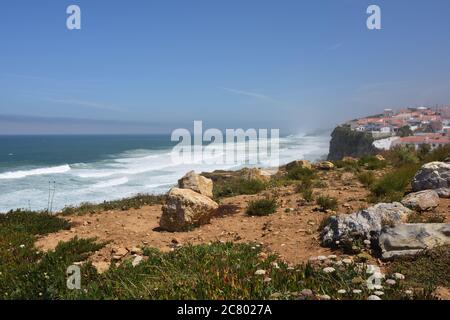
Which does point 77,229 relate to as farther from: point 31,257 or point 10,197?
Result: point 10,197

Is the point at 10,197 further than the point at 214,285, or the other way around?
the point at 10,197

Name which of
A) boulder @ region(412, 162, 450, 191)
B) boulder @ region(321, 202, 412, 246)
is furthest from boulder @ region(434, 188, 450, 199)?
boulder @ region(321, 202, 412, 246)

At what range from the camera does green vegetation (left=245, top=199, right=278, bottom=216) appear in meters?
9.51

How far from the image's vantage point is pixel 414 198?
7.77 m

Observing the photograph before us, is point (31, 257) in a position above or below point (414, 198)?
below

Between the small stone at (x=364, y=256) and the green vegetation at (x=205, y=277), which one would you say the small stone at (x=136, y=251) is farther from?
the small stone at (x=364, y=256)

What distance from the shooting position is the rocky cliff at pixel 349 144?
6060 cm

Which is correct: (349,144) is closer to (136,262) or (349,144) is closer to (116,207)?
(116,207)

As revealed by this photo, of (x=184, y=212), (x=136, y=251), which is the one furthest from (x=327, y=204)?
(x=136, y=251)

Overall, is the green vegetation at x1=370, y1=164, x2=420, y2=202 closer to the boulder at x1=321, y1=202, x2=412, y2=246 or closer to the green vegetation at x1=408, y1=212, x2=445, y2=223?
the green vegetation at x1=408, y1=212, x2=445, y2=223

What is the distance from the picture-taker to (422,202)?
761cm
